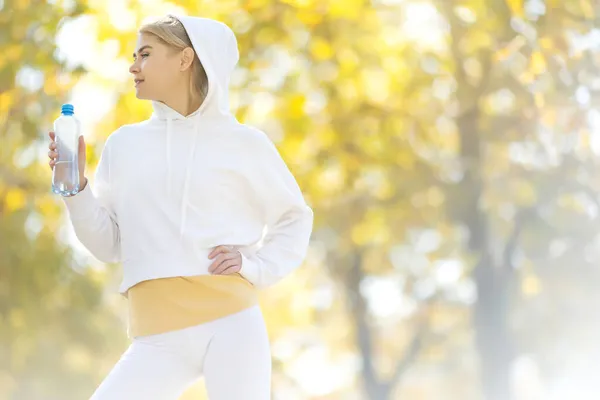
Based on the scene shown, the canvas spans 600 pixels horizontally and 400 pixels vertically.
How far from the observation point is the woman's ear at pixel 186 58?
2131 millimetres

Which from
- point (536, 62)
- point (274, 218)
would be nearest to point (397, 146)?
point (536, 62)

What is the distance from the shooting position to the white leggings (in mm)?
1917

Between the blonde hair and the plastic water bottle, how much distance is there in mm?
280

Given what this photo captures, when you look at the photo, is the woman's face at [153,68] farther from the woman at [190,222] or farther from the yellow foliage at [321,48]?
the yellow foliage at [321,48]

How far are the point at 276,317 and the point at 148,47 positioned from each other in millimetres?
10978

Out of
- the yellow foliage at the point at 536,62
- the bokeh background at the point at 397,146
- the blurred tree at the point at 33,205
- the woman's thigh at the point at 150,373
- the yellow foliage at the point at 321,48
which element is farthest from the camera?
the yellow foliage at the point at 321,48

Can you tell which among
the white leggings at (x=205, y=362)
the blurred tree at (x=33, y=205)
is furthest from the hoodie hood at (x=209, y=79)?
the blurred tree at (x=33, y=205)

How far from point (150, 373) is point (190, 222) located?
32 cm

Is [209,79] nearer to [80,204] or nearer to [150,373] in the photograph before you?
[80,204]

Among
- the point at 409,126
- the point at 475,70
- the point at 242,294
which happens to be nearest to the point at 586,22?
the point at 409,126

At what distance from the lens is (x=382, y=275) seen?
1089 centimetres

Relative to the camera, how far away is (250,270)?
207 centimetres

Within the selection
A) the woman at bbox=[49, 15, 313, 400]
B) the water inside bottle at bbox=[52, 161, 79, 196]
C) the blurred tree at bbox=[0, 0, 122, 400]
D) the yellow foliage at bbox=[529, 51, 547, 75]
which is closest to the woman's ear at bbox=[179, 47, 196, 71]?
the woman at bbox=[49, 15, 313, 400]

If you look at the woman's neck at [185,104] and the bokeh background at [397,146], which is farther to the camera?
the bokeh background at [397,146]
